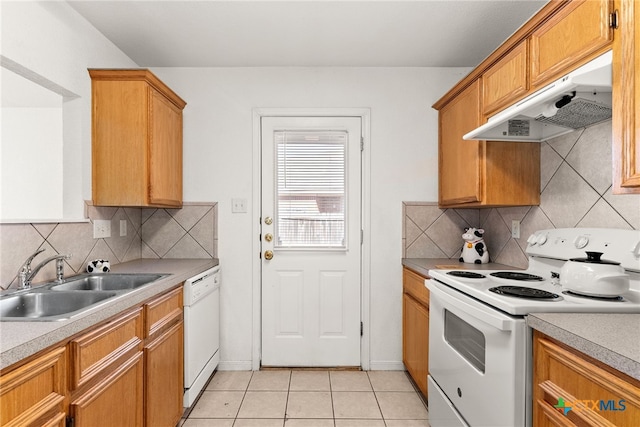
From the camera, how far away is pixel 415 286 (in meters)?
2.34

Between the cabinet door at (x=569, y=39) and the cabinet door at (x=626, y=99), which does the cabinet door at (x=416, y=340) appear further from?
the cabinet door at (x=569, y=39)

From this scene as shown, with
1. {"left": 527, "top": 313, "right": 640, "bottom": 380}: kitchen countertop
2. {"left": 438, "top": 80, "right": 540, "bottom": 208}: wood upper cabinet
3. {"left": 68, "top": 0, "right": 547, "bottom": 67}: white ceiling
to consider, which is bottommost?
{"left": 527, "top": 313, "right": 640, "bottom": 380}: kitchen countertop

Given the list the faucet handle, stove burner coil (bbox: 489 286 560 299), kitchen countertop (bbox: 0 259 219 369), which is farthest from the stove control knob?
the faucet handle

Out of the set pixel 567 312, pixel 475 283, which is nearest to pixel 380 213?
pixel 475 283

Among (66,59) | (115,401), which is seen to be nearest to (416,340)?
(115,401)

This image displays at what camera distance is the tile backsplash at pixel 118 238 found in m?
1.52

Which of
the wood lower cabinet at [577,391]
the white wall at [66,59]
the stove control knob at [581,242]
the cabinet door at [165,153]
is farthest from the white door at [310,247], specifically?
the wood lower cabinet at [577,391]

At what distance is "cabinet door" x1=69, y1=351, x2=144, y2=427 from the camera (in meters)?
1.09

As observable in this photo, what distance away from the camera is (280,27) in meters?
2.11

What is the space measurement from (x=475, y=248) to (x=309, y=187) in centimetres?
128

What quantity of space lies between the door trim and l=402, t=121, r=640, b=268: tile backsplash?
0.31 metres

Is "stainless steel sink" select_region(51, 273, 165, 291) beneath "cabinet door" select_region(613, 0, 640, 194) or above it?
beneath

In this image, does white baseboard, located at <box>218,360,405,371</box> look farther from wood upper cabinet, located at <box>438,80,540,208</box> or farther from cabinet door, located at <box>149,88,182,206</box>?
wood upper cabinet, located at <box>438,80,540,208</box>

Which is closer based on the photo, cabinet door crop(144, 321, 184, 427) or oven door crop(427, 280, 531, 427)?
oven door crop(427, 280, 531, 427)
